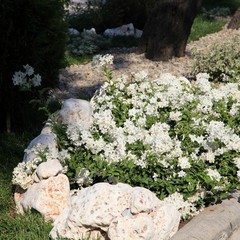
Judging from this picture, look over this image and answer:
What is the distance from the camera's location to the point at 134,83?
590 cm

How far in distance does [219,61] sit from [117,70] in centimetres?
206

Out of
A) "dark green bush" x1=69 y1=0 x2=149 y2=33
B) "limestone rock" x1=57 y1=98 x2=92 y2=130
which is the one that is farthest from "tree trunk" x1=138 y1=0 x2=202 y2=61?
"limestone rock" x1=57 y1=98 x2=92 y2=130

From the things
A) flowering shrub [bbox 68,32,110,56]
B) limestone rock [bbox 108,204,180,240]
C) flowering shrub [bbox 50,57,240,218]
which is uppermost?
flowering shrub [bbox 50,57,240,218]

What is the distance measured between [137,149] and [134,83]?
1.30 metres

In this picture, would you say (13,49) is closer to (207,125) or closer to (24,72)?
(24,72)

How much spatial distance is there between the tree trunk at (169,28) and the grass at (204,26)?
2.30 metres

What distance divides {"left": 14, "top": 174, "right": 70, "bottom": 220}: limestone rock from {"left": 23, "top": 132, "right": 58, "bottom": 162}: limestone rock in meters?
0.34

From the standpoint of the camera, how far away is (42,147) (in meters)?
4.92

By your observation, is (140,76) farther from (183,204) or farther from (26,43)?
(183,204)

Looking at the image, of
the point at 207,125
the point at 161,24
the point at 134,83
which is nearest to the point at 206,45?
the point at 161,24

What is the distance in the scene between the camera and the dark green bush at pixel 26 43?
577 cm

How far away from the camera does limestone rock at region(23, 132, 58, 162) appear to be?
480 centimetres

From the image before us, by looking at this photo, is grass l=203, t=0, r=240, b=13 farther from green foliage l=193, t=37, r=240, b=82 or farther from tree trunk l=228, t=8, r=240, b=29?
green foliage l=193, t=37, r=240, b=82

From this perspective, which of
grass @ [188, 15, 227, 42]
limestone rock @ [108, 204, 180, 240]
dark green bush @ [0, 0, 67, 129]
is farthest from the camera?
grass @ [188, 15, 227, 42]
